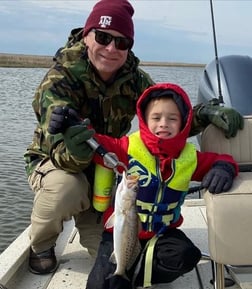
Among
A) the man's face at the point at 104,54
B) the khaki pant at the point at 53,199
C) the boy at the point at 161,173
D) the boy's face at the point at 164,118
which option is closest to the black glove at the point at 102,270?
the boy at the point at 161,173

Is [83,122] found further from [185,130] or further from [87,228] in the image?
[87,228]

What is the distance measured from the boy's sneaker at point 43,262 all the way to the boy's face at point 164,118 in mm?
1197

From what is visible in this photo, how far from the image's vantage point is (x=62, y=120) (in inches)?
108

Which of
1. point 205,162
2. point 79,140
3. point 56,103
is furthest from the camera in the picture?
point 56,103

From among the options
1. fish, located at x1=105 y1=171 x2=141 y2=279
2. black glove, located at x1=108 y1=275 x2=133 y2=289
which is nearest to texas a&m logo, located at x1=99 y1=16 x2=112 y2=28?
fish, located at x1=105 y1=171 x2=141 y2=279

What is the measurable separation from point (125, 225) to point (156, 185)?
408 mm

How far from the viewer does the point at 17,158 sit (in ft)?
32.9

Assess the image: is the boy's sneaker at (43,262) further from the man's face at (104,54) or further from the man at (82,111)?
the man's face at (104,54)

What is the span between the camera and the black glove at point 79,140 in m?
2.72

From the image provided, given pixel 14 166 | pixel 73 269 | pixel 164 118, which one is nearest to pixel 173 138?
pixel 164 118

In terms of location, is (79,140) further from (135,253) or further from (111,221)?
(135,253)

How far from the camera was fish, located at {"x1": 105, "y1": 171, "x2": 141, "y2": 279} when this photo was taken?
2.50 meters

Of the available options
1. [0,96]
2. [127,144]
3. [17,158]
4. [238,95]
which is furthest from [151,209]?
[0,96]

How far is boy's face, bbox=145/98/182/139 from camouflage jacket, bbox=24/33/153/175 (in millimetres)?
502
